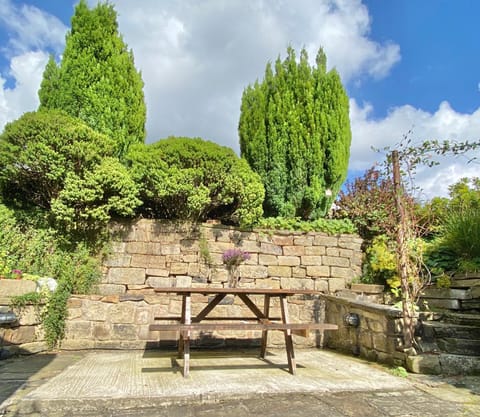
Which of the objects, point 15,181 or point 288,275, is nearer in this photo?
point 15,181

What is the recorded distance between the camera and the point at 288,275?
5.83 metres

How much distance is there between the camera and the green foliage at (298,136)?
6.61 meters

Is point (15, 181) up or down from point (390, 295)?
up

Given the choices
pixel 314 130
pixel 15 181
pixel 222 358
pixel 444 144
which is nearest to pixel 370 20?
pixel 314 130

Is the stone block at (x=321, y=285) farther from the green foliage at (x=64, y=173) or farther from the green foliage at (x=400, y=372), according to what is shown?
the green foliage at (x=64, y=173)

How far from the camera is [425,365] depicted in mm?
3291

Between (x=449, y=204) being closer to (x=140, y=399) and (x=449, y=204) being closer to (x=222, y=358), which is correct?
(x=222, y=358)

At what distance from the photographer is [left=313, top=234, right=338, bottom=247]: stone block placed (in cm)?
606

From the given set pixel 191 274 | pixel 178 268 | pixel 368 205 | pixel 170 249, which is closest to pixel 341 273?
pixel 368 205

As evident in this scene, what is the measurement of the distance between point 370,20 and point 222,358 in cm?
674

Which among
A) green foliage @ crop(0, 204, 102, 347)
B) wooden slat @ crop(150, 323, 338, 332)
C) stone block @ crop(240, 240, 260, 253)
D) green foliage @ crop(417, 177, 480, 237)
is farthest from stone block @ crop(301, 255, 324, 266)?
green foliage @ crop(0, 204, 102, 347)

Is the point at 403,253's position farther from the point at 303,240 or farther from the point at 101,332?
the point at 101,332

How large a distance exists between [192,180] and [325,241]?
2.89m

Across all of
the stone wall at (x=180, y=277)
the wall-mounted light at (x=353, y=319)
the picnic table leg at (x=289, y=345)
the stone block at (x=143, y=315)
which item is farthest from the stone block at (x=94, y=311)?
the wall-mounted light at (x=353, y=319)
